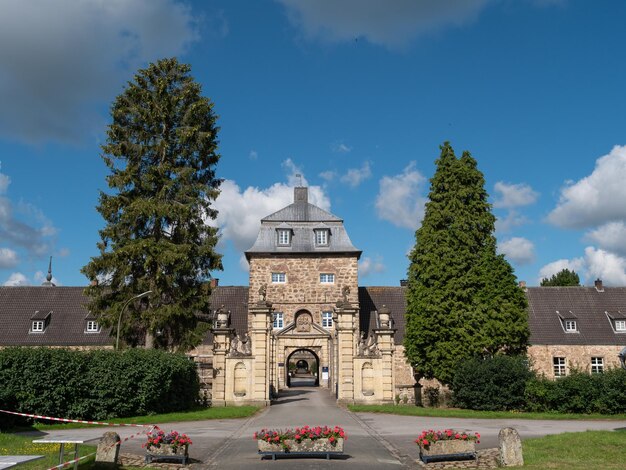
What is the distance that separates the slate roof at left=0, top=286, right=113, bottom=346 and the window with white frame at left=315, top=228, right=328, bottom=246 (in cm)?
1497

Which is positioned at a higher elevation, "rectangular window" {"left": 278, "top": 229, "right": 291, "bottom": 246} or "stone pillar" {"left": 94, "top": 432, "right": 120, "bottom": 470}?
"rectangular window" {"left": 278, "top": 229, "right": 291, "bottom": 246}

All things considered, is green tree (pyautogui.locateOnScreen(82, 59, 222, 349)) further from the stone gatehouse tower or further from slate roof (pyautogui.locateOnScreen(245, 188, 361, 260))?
slate roof (pyautogui.locateOnScreen(245, 188, 361, 260))

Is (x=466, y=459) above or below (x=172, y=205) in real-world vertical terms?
below

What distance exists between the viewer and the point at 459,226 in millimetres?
29359

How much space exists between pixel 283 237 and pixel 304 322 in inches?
240

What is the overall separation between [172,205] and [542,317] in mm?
27226

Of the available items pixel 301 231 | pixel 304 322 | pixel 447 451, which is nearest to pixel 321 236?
pixel 301 231

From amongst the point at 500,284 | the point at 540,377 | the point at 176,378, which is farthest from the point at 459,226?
the point at 176,378

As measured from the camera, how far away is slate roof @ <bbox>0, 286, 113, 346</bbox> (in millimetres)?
39688

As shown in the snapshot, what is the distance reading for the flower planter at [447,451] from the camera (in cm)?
1213

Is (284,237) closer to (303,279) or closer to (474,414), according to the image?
(303,279)

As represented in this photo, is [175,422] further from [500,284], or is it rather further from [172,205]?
[500,284]

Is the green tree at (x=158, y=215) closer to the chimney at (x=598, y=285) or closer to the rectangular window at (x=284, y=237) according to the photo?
the rectangular window at (x=284, y=237)

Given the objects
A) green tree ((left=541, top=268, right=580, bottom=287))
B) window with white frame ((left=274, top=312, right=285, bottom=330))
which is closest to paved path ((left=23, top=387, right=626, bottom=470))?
window with white frame ((left=274, top=312, right=285, bottom=330))
